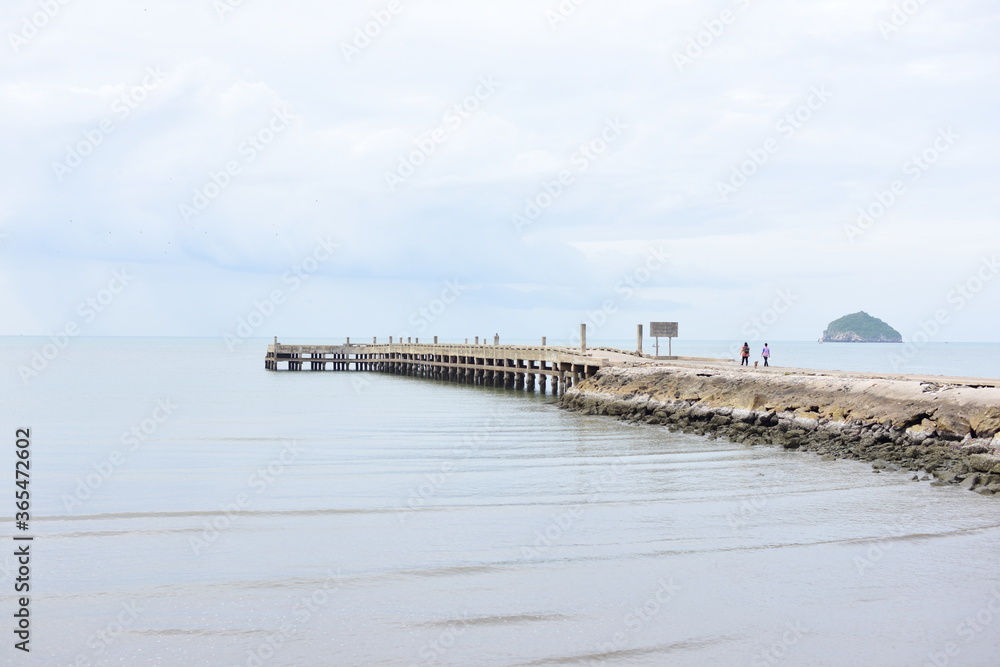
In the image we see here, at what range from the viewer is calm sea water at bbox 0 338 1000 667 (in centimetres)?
874

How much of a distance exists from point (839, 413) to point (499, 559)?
48.2 ft

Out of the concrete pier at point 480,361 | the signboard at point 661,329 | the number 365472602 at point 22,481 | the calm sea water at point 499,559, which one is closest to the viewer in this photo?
the calm sea water at point 499,559

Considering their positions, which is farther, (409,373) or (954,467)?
(409,373)

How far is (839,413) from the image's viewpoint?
23.2 m

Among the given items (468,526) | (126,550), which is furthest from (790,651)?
(126,550)

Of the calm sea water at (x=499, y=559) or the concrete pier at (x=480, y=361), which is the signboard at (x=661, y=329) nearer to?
the concrete pier at (x=480, y=361)

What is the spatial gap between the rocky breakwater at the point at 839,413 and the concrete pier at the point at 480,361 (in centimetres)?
631

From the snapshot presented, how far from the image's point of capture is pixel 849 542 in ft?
41.4

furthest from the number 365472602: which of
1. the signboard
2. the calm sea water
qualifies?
the signboard

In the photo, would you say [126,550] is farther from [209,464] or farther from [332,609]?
[209,464]

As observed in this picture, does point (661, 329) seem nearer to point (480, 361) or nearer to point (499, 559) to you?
point (480, 361)

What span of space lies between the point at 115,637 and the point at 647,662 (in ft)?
17.5

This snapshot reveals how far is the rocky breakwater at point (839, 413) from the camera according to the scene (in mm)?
18766

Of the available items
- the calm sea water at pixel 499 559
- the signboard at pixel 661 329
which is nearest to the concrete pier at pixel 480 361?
the signboard at pixel 661 329
